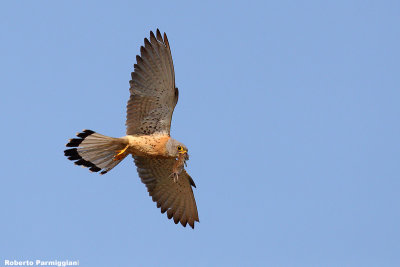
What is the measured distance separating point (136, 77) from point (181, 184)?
9.08 ft

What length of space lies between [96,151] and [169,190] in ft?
7.37

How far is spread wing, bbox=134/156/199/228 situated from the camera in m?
13.5

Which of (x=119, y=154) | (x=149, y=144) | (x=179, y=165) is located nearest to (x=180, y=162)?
(x=179, y=165)

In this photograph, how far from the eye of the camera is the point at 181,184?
44.5 ft

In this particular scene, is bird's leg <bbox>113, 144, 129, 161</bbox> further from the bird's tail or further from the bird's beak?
the bird's beak

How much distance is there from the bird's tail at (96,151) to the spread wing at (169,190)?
121 cm

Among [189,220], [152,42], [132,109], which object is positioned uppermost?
[152,42]

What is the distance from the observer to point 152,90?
12078mm

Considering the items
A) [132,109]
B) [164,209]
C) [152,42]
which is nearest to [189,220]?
[164,209]

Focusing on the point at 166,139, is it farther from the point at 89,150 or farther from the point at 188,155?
the point at 89,150

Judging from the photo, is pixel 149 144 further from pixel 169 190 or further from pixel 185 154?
pixel 169 190

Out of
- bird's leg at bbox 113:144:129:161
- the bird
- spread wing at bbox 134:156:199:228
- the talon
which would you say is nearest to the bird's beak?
the bird

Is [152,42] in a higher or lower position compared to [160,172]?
higher

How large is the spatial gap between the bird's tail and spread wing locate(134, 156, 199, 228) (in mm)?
1208
